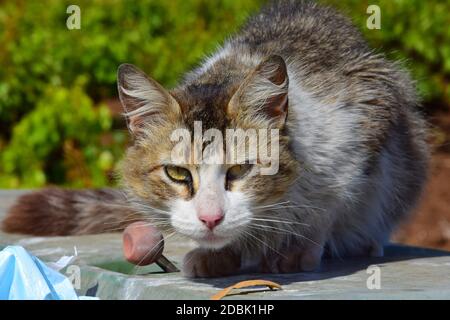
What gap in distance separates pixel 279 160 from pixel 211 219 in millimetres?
416

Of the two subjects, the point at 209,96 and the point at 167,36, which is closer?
the point at 209,96

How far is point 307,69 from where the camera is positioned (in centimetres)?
419

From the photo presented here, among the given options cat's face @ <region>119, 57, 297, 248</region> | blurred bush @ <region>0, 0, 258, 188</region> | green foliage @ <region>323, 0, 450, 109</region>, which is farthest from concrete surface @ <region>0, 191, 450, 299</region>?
green foliage @ <region>323, 0, 450, 109</region>

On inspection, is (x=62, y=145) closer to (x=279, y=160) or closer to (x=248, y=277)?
(x=248, y=277)

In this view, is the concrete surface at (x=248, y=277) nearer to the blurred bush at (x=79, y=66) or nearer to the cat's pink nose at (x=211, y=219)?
the cat's pink nose at (x=211, y=219)

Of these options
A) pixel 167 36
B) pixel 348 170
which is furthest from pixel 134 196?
pixel 167 36

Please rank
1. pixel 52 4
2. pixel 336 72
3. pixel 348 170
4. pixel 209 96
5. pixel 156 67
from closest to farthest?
pixel 209 96 → pixel 348 170 → pixel 336 72 → pixel 156 67 → pixel 52 4

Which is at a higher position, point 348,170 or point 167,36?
point 167,36

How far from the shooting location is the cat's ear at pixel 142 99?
12.1ft

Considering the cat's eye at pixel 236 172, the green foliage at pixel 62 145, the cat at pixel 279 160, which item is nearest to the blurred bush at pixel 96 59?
the green foliage at pixel 62 145

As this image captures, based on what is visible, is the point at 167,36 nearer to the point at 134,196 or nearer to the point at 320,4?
the point at 320,4

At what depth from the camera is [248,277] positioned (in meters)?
3.84

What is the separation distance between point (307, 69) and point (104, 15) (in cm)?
388

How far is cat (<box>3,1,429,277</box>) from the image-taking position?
11.8 ft
